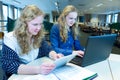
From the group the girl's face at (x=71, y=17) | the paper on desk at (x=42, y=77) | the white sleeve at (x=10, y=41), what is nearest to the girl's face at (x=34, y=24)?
the white sleeve at (x=10, y=41)

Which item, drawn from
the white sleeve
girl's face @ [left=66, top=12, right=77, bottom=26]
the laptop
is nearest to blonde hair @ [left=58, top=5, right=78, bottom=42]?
girl's face @ [left=66, top=12, right=77, bottom=26]

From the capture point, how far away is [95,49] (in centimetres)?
146

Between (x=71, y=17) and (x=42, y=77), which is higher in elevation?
(x=71, y=17)

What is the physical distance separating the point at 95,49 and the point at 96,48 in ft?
0.04

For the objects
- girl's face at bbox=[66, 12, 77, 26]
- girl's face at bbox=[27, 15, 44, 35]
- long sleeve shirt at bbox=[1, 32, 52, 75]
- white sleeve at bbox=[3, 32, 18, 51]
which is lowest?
long sleeve shirt at bbox=[1, 32, 52, 75]

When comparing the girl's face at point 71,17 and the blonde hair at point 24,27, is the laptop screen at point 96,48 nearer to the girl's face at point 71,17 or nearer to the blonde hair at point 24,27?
the blonde hair at point 24,27

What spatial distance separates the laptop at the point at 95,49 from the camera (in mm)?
1365

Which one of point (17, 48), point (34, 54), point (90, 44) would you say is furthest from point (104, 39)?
point (17, 48)

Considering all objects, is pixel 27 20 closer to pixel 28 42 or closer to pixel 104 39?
pixel 28 42

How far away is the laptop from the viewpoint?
1.36m

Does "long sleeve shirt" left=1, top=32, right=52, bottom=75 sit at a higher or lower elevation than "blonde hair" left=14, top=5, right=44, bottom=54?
lower

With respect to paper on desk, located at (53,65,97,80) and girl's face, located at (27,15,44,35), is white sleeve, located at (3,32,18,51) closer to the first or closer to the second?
girl's face, located at (27,15,44,35)

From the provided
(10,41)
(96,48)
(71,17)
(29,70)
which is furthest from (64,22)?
(29,70)

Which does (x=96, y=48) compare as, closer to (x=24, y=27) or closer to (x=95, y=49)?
(x=95, y=49)
